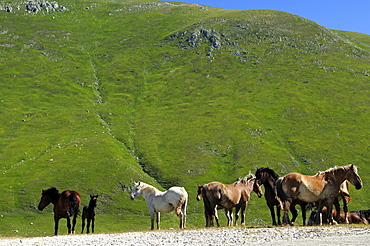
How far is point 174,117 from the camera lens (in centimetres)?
12794

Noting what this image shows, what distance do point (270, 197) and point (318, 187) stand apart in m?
3.21

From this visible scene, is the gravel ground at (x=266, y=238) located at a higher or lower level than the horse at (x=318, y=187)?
lower

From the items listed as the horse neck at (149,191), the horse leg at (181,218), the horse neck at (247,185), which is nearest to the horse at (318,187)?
the horse neck at (247,185)

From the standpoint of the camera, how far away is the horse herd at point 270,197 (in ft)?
88.0

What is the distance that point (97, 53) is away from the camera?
19912 centimetres

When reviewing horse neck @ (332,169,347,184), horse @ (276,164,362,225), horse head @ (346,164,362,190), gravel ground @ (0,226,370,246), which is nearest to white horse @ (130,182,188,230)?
gravel ground @ (0,226,370,246)

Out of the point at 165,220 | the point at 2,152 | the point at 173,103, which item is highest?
the point at 173,103

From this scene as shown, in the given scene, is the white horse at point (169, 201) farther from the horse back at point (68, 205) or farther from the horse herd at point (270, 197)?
the horse back at point (68, 205)

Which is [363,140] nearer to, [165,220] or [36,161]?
[165,220]

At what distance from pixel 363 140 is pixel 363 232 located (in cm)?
9770

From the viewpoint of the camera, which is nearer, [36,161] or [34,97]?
[36,161]

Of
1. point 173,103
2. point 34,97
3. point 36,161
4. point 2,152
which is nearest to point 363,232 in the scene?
point 36,161

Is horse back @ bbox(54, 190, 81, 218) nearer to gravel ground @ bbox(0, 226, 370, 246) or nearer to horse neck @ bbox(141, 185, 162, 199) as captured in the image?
horse neck @ bbox(141, 185, 162, 199)

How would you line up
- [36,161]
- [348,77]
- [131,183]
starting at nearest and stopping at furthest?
[131,183] → [36,161] → [348,77]
